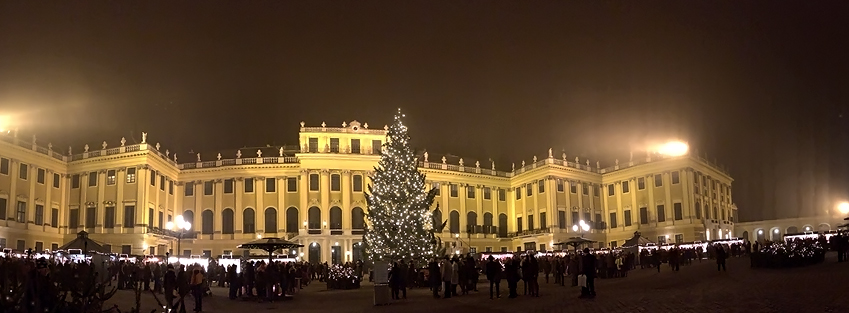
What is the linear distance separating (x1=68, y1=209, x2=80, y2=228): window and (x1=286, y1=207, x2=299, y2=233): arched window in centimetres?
1514

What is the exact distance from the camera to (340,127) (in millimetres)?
57969

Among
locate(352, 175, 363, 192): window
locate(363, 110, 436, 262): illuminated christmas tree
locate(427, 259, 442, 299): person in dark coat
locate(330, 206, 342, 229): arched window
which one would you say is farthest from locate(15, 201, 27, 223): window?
locate(427, 259, 442, 299): person in dark coat

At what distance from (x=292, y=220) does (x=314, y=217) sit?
2.06m

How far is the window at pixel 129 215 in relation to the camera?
50763 millimetres

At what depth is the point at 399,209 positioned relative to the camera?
33344 millimetres

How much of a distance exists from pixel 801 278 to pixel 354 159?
39920mm

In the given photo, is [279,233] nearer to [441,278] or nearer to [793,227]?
[441,278]

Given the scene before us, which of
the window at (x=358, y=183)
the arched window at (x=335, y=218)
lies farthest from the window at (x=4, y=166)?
the window at (x=358, y=183)

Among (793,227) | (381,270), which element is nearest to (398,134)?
(381,270)

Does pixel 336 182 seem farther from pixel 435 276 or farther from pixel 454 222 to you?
pixel 435 276

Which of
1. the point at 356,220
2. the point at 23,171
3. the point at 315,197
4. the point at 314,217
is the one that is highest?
the point at 23,171

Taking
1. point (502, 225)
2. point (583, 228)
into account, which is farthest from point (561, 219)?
point (502, 225)

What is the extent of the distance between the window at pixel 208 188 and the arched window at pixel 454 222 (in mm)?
20317

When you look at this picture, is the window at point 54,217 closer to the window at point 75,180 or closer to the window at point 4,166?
the window at point 75,180
